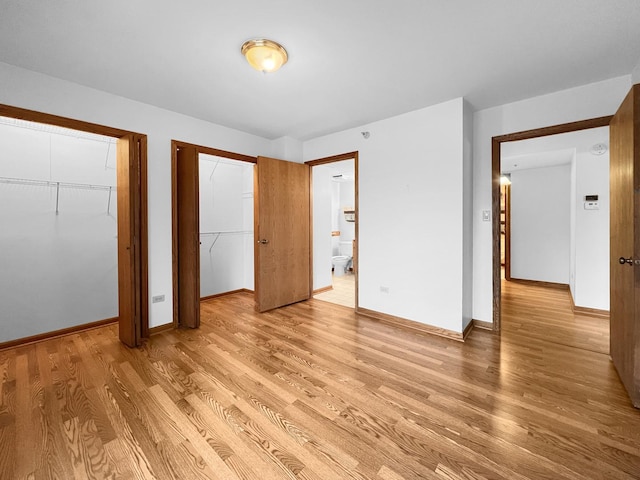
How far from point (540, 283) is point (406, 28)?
5.60 meters

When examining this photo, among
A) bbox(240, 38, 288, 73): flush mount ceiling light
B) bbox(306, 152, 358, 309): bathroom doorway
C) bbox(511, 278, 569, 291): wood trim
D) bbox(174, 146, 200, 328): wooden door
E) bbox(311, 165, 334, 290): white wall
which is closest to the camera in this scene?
bbox(240, 38, 288, 73): flush mount ceiling light

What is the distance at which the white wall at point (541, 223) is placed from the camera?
17.0 feet

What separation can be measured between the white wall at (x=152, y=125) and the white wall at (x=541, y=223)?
5564 millimetres

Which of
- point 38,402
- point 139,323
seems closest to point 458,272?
point 139,323

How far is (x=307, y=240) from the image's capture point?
4.43m

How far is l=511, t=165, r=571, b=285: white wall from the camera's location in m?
5.19

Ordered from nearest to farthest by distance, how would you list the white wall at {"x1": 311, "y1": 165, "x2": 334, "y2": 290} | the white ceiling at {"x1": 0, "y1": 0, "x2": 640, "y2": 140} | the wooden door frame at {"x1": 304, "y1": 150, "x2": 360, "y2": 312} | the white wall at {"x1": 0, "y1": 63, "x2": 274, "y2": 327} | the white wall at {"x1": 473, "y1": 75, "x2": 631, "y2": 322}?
the white ceiling at {"x1": 0, "y1": 0, "x2": 640, "y2": 140} < the white wall at {"x1": 0, "y1": 63, "x2": 274, "y2": 327} < the white wall at {"x1": 473, "y1": 75, "x2": 631, "y2": 322} < the wooden door frame at {"x1": 304, "y1": 150, "x2": 360, "y2": 312} < the white wall at {"x1": 311, "y1": 165, "x2": 334, "y2": 290}

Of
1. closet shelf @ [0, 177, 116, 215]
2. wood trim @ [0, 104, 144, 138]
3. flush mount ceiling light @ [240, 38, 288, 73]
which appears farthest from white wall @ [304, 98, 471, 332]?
closet shelf @ [0, 177, 116, 215]

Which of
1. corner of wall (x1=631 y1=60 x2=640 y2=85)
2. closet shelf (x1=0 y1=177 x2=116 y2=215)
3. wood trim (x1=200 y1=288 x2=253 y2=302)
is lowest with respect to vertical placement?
wood trim (x1=200 y1=288 x2=253 y2=302)

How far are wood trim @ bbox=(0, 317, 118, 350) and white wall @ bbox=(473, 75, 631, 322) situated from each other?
4.51 m

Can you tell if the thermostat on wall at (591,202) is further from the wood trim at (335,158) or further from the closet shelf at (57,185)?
the closet shelf at (57,185)

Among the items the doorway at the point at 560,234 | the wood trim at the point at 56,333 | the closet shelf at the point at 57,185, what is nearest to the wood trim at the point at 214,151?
the closet shelf at the point at 57,185

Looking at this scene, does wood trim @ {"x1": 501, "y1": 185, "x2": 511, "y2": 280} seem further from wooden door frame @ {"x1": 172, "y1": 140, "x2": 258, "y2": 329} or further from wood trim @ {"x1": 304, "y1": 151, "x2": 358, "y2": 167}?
wooden door frame @ {"x1": 172, "y1": 140, "x2": 258, "y2": 329}

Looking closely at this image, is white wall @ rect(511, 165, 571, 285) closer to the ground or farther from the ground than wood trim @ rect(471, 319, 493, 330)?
farther from the ground
